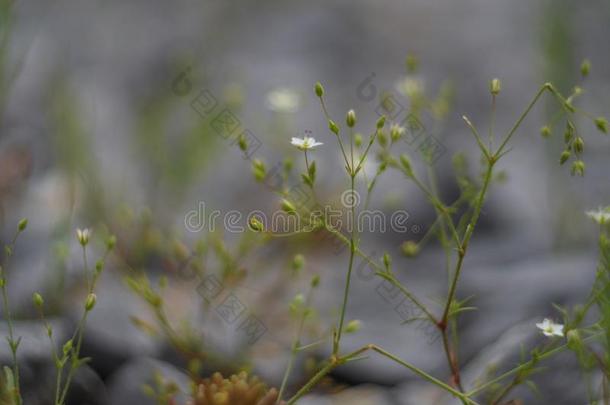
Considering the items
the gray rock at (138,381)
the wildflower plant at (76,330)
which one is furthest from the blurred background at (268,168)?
the wildflower plant at (76,330)

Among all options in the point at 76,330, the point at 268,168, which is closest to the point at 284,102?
the point at 268,168

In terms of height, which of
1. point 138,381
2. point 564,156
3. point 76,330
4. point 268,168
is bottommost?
point 138,381

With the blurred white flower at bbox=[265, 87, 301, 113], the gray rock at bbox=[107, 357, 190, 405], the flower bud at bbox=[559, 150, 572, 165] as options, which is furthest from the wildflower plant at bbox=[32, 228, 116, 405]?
the blurred white flower at bbox=[265, 87, 301, 113]

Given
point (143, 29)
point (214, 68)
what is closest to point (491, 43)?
point (214, 68)

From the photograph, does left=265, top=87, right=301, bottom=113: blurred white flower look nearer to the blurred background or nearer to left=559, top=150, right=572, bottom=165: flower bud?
the blurred background

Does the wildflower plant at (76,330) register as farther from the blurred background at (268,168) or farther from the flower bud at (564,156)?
the flower bud at (564,156)

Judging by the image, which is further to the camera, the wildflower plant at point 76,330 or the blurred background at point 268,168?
the blurred background at point 268,168

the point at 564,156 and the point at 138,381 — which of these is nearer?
the point at 564,156

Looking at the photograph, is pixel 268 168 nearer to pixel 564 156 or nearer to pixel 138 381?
pixel 138 381

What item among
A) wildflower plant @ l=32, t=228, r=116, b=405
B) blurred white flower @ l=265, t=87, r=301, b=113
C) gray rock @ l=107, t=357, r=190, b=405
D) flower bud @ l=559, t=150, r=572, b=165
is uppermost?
blurred white flower @ l=265, t=87, r=301, b=113
